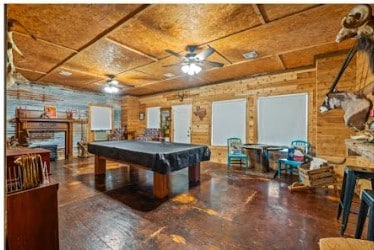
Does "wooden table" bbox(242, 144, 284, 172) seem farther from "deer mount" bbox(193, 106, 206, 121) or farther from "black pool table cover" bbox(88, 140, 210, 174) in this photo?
"deer mount" bbox(193, 106, 206, 121)

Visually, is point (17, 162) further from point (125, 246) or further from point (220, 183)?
point (220, 183)

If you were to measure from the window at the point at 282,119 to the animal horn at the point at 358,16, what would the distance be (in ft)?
9.11

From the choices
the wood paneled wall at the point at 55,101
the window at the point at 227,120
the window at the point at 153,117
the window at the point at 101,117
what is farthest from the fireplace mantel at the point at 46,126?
the window at the point at 227,120

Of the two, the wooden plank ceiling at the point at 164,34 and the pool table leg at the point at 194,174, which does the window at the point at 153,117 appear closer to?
the wooden plank ceiling at the point at 164,34

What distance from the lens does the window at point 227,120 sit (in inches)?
221

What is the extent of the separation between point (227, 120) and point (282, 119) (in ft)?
5.10

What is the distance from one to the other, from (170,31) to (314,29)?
78.5 inches

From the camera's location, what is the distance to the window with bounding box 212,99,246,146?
5605 millimetres

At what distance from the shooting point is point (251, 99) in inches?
212

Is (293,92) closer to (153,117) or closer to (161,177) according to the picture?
(161,177)

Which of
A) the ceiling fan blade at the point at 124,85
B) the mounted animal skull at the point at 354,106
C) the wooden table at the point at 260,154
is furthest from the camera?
the ceiling fan blade at the point at 124,85

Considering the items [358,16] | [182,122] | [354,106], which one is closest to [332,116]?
[354,106]

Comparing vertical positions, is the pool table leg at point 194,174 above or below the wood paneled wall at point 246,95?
below

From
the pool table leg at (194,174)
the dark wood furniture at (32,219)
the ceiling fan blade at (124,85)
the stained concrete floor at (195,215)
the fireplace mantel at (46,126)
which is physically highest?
the ceiling fan blade at (124,85)
